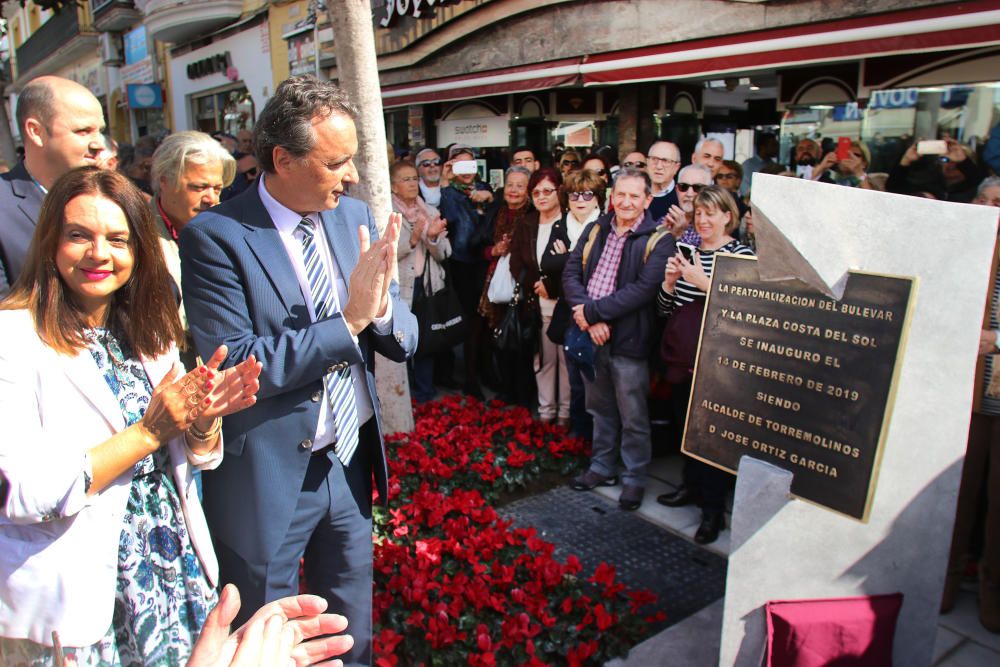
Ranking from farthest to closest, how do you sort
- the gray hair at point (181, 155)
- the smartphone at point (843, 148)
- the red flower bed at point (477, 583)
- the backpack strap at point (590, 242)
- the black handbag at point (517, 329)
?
1. the smartphone at point (843, 148)
2. the black handbag at point (517, 329)
3. the backpack strap at point (590, 242)
4. the gray hair at point (181, 155)
5. the red flower bed at point (477, 583)

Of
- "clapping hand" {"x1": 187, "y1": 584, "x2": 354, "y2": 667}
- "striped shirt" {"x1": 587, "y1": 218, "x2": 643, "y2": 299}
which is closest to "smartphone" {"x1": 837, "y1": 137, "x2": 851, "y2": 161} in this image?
"striped shirt" {"x1": 587, "y1": 218, "x2": 643, "y2": 299}

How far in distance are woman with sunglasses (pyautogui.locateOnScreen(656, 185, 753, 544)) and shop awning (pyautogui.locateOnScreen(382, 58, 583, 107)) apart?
4582mm

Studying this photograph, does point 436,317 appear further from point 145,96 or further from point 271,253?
point 145,96

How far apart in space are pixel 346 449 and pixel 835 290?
4.97 feet

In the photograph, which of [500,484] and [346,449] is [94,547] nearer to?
[346,449]

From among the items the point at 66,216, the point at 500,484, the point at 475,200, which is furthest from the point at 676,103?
the point at 66,216

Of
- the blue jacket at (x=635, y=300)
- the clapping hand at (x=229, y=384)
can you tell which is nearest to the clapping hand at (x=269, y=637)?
the clapping hand at (x=229, y=384)

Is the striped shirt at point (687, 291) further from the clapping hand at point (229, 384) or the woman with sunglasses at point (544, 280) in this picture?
the clapping hand at point (229, 384)

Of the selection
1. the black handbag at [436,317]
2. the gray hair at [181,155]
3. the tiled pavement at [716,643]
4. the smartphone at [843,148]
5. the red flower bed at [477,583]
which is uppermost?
the gray hair at [181,155]

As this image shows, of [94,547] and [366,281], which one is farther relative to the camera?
[366,281]

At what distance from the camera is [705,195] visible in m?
3.74

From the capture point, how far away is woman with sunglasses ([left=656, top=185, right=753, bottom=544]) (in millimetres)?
3734

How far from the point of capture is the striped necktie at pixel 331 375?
219 cm

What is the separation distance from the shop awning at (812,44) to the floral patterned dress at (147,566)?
562cm
